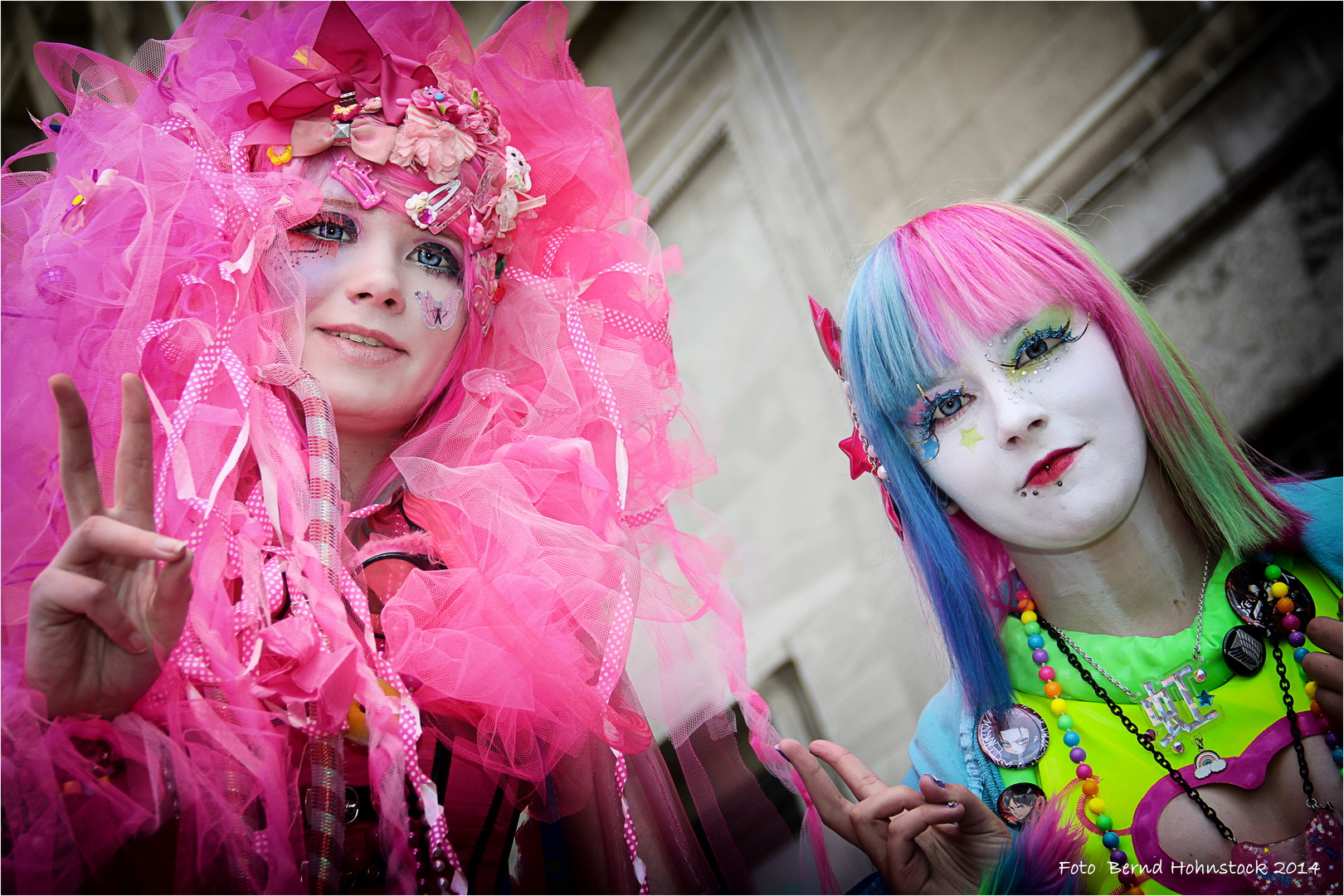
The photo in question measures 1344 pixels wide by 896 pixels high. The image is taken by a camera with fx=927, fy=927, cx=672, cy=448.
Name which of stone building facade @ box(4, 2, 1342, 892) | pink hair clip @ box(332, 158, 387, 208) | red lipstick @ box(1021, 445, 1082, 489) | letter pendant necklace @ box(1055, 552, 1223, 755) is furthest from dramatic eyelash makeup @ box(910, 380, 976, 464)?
pink hair clip @ box(332, 158, 387, 208)

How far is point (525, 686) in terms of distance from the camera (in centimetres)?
119

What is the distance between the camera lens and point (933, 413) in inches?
54.7

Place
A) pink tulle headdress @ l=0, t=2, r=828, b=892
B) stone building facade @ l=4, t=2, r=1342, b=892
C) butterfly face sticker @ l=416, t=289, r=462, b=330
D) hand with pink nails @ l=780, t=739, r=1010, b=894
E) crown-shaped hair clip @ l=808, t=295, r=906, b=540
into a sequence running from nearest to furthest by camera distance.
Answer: pink tulle headdress @ l=0, t=2, r=828, b=892 → hand with pink nails @ l=780, t=739, r=1010, b=894 → butterfly face sticker @ l=416, t=289, r=462, b=330 → crown-shaped hair clip @ l=808, t=295, r=906, b=540 → stone building facade @ l=4, t=2, r=1342, b=892

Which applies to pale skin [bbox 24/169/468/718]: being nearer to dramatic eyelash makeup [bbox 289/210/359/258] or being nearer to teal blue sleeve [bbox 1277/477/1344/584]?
dramatic eyelash makeup [bbox 289/210/359/258]

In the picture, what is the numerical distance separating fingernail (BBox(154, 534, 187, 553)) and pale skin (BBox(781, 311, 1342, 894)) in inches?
30.5

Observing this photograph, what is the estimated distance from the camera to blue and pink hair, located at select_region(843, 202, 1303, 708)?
4.47 feet

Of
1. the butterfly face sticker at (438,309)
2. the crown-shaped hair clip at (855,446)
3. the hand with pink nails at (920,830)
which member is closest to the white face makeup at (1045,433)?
the crown-shaped hair clip at (855,446)

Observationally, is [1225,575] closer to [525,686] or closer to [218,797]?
[525,686]

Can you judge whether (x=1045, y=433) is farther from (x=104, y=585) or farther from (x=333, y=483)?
(x=104, y=585)

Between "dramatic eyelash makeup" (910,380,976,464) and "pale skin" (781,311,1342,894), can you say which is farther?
"dramatic eyelash makeup" (910,380,976,464)

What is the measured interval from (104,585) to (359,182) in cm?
69

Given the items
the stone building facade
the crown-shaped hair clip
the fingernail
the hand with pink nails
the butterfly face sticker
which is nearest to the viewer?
the fingernail

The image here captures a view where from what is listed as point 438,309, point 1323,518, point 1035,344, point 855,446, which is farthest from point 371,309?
point 1323,518

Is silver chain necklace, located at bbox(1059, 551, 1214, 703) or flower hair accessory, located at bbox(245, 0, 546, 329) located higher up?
A: flower hair accessory, located at bbox(245, 0, 546, 329)
